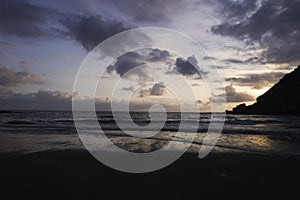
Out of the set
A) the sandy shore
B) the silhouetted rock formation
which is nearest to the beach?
the sandy shore

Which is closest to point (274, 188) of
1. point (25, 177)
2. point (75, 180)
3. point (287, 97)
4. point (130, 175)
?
point (130, 175)

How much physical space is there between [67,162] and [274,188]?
19.4 ft

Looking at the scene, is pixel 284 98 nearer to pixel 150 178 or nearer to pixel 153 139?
pixel 153 139

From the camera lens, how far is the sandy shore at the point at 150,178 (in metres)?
5.25

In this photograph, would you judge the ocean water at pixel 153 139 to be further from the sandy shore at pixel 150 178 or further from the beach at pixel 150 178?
→ the sandy shore at pixel 150 178

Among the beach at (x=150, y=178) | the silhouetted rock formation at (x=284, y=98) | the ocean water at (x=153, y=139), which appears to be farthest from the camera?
the silhouetted rock formation at (x=284, y=98)

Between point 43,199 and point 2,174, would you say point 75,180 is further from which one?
point 2,174

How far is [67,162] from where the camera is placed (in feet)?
26.8

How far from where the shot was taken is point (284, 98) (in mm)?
99438

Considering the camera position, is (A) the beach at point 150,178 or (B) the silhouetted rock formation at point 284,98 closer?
(A) the beach at point 150,178

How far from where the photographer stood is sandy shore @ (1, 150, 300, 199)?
5.25 meters

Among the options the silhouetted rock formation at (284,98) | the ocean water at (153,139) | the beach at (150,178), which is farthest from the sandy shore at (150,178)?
the silhouetted rock formation at (284,98)

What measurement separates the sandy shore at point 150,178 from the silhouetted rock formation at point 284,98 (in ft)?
289

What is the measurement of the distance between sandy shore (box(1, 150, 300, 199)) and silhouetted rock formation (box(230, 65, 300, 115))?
88.2 metres
